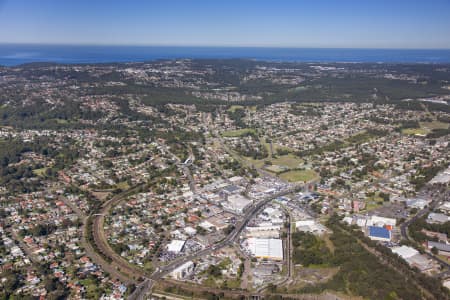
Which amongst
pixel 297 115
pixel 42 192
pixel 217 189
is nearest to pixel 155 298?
pixel 217 189

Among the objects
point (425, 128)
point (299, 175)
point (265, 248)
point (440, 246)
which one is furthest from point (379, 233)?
point (425, 128)

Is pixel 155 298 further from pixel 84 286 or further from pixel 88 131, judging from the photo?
pixel 88 131

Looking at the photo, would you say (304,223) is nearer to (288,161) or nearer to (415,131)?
(288,161)

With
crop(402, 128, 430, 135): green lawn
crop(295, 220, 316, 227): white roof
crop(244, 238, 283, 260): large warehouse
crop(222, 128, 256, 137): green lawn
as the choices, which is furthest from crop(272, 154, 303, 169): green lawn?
crop(402, 128, 430, 135): green lawn

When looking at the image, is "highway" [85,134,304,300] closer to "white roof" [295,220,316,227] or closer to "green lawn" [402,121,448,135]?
"white roof" [295,220,316,227]

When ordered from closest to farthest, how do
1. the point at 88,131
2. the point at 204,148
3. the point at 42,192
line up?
the point at 42,192 < the point at 204,148 < the point at 88,131

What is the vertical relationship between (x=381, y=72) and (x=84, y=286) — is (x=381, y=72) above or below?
above
